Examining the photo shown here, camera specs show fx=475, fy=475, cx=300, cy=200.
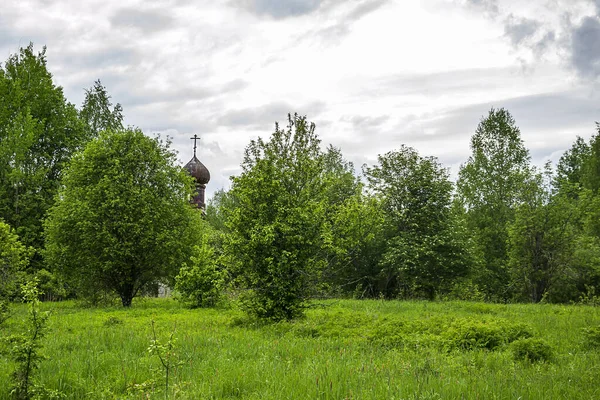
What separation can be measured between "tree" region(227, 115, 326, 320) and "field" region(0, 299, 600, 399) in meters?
1.12

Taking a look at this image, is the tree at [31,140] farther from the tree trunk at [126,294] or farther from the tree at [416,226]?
the tree at [416,226]

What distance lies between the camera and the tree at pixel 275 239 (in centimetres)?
1470

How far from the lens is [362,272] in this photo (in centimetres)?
3177

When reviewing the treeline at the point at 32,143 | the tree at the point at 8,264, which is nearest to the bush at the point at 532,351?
the tree at the point at 8,264

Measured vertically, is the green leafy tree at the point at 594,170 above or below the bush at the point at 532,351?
above

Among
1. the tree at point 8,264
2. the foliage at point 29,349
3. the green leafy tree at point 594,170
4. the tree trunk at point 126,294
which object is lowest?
the tree trunk at point 126,294

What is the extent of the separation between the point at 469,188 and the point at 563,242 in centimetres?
1776

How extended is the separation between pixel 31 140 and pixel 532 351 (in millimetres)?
27968

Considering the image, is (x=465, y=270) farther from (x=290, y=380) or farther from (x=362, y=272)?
(x=290, y=380)

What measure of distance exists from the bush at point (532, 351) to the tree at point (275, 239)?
693 cm

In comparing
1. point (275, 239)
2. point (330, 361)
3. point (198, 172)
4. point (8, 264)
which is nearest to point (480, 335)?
point (330, 361)

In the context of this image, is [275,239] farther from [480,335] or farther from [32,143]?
[32,143]

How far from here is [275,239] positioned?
1496cm

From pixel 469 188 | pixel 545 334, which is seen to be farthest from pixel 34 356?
pixel 469 188
